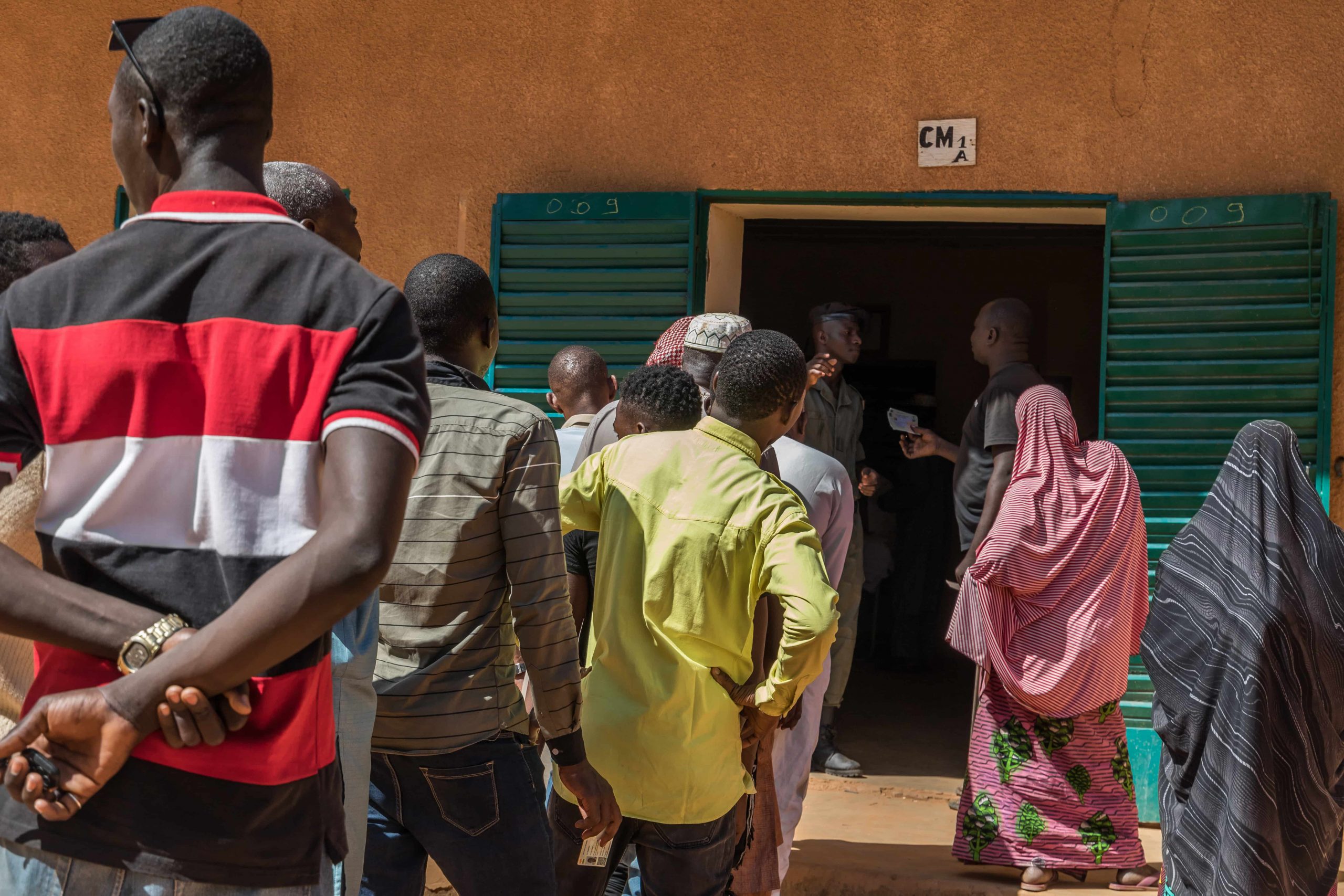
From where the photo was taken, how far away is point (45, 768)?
1.36 metres

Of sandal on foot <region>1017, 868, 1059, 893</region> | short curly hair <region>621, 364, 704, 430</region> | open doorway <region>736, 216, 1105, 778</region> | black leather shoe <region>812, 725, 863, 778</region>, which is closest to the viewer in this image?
short curly hair <region>621, 364, 704, 430</region>

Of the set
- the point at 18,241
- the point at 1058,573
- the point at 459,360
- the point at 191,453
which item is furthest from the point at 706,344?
the point at 191,453

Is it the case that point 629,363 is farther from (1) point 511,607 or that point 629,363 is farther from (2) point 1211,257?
(1) point 511,607

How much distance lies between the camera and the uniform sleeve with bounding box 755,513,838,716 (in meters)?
2.76

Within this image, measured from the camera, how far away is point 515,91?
571cm

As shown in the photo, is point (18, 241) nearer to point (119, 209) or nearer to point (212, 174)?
point (212, 174)

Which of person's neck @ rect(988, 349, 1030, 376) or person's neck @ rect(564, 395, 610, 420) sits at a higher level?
person's neck @ rect(988, 349, 1030, 376)

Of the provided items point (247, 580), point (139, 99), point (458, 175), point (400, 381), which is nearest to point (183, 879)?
point (247, 580)

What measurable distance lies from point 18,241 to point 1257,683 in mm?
3027

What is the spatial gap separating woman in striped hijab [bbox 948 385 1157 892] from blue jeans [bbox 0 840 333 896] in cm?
360

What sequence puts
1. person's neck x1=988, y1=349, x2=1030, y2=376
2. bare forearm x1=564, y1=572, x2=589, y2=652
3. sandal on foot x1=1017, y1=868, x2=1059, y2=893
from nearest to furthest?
bare forearm x1=564, y1=572, x2=589, y2=652
sandal on foot x1=1017, y1=868, x2=1059, y2=893
person's neck x1=988, y1=349, x2=1030, y2=376

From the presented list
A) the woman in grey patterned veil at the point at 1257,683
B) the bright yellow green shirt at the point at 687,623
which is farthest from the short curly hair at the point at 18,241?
the woman in grey patterned veil at the point at 1257,683

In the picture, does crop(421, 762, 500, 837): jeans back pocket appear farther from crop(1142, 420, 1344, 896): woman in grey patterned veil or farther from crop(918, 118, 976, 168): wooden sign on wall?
crop(918, 118, 976, 168): wooden sign on wall

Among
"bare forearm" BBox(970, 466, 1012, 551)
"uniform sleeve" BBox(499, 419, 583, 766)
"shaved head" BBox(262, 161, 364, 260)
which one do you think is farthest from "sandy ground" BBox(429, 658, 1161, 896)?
"shaved head" BBox(262, 161, 364, 260)
